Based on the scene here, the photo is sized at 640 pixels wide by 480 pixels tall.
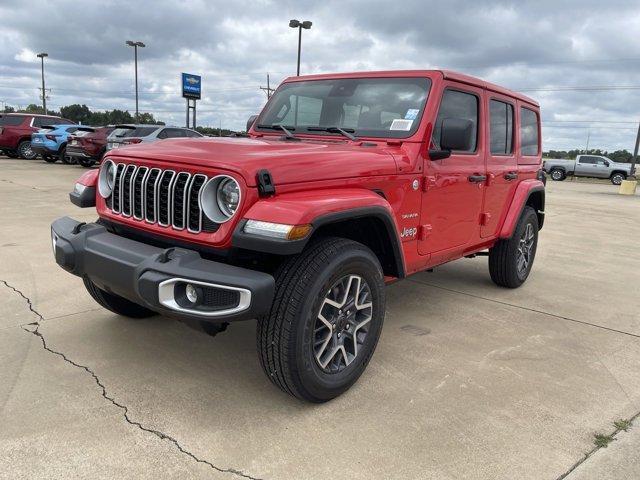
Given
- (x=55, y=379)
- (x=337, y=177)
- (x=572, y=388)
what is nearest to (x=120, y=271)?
(x=55, y=379)

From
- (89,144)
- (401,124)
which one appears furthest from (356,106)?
(89,144)

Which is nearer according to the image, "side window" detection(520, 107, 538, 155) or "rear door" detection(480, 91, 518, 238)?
"rear door" detection(480, 91, 518, 238)

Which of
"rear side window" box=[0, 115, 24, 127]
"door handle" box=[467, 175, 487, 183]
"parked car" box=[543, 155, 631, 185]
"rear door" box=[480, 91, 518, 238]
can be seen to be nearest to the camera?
"door handle" box=[467, 175, 487, 183]

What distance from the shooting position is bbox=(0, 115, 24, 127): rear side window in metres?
20.0

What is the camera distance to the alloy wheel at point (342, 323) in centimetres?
279

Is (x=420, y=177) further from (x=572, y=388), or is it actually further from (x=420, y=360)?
(x=572, y=388)

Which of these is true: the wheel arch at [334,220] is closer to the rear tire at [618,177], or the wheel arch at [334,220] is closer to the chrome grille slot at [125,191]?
the chrome grille slot at [125,191]

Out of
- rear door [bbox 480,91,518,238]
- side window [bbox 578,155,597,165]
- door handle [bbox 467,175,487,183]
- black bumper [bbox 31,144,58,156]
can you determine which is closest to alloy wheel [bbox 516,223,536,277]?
rear door [bbox 480,91,518,238]

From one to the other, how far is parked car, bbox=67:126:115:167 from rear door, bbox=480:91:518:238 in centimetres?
1441

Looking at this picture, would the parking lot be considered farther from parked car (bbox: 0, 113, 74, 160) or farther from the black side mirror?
parked car (bbox: 0, 113, 74, 160)

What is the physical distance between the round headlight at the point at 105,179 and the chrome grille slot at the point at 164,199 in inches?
24.1

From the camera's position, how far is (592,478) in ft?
7.56

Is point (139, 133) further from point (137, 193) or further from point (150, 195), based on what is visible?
point (150, 195)

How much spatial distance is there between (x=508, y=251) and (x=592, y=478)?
290 cm
